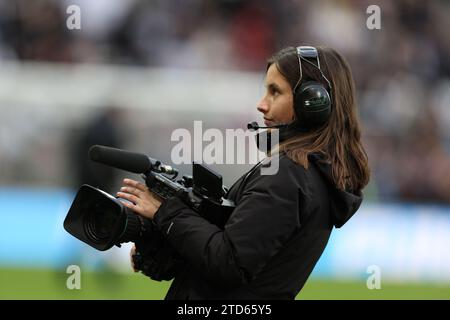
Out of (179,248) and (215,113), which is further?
(215,113)

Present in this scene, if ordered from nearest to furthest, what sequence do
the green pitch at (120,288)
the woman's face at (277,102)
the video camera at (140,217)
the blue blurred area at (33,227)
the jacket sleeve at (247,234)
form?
1. the jacket sleeve at (247,234)
2. the video camera at (140,217)
3. the woman's face at (277,102)
4. the green pitch at (120,288)
5. the blue blurred area at (33,227)

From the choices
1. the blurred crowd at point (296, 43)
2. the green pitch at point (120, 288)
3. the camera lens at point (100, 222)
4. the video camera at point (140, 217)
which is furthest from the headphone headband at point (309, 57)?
the blurred crowd at point (296, 43)

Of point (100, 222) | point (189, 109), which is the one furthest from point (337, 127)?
point (189, 109)

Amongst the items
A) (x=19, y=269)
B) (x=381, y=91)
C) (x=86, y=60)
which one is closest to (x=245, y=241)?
(x=19, y=269)

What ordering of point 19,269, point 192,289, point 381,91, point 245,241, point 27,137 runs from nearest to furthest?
point 245,241 < point 192,289 < point 19,269 < point 27,137 < point 381,91

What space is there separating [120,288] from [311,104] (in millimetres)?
3852

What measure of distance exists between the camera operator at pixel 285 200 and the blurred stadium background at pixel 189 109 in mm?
3454

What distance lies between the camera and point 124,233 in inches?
86.3

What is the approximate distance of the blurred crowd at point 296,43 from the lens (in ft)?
24.6

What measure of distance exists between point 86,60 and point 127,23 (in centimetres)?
79

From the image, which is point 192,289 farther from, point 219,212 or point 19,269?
point 19,269

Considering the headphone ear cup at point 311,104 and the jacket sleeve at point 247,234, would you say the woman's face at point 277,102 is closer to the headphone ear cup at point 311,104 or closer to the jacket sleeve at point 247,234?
the headphone ear cup at point 311,104

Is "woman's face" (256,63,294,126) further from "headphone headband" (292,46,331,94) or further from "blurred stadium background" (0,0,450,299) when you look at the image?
"blurred stadium background" (0,0,450,299)

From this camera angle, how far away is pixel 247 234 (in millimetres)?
2078
